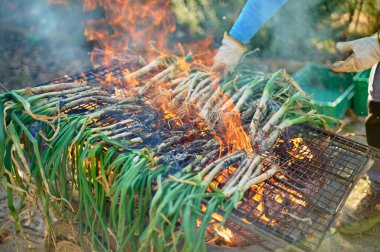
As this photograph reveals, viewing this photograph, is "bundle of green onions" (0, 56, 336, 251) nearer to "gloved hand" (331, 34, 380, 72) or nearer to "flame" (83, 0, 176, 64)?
"gloved hand" (331, 34, 380, 72)

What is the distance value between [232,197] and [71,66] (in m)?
4.74

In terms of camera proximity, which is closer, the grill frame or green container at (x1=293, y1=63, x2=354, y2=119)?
the grill frame

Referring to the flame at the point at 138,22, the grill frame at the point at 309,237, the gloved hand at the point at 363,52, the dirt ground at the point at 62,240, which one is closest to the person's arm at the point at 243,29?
the gloved hand at the point at 363,52

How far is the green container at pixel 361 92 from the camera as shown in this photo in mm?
4460

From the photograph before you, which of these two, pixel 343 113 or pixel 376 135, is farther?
pixel 343 113

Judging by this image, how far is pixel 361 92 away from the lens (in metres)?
4.55

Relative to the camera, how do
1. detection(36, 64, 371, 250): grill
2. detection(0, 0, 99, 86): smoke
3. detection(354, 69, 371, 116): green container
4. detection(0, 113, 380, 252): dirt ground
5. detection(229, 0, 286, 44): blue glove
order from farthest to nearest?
detection(0, 0, 99, 86): smoke
detection(354, 69, 371, 116): green container
detection(229, 0, 286, 44): blue glove
detection(0, 113, 380, 252): dirt ground
detection(36, 64, 371, 250): grill

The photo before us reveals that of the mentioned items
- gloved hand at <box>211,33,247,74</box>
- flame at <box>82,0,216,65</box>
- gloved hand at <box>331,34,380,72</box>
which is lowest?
gloved hand at <box>331,34,380,72</box>

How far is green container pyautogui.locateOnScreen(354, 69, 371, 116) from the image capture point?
446cm

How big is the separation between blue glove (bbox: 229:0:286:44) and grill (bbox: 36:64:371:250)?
3.17 ft

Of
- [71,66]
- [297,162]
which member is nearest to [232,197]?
[297,162]

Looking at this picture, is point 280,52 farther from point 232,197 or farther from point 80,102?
point 232,197

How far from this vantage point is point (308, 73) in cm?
482

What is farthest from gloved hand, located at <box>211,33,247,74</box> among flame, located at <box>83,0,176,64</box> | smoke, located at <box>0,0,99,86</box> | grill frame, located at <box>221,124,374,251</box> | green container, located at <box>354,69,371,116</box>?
smoke, located at <box>0,0,99,86</box>
